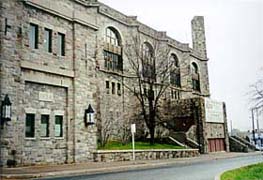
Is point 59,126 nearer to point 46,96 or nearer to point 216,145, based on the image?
point 46,96

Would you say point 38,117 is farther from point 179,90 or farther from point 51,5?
point 179,90

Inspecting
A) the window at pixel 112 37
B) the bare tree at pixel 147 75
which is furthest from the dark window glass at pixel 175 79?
the window at pixel 112 37

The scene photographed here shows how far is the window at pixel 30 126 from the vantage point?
1241cm

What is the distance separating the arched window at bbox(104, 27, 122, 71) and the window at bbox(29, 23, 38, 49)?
27.5 feet

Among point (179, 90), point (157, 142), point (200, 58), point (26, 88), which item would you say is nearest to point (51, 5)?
point (26, 88)

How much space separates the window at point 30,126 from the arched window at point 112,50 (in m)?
9.22

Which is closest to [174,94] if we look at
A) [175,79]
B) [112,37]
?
[175,79]

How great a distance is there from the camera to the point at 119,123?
2158 cm

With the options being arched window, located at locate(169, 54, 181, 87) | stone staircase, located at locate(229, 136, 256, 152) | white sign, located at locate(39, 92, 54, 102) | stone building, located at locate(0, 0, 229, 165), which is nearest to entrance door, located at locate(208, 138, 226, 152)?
stone staircase, located at locate(229, 136, 256, 152)

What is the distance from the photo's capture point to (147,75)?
23.7 meters

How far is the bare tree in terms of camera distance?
22297 mm

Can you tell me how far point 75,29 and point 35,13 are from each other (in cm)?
200

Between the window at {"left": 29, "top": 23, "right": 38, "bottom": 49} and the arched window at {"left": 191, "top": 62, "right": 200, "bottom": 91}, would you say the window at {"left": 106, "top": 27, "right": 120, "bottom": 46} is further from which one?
the arched window at {"left": 191, "top": 62, "right": 200, "bottom": 91}

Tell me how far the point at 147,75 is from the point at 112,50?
2.98 metres
